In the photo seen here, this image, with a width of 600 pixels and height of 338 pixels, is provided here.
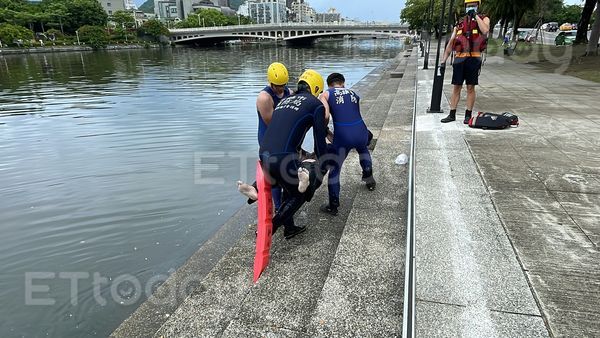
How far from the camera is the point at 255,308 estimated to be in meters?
2.63

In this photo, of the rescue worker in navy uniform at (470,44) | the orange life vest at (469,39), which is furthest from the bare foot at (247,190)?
the orange life vest at (469,39)

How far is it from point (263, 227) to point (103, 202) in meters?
4.12

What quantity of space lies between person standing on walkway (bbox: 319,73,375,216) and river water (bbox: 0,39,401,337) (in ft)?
6.71

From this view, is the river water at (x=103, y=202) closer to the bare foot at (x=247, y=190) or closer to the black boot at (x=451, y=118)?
the bare foot at (x=247, y=190)

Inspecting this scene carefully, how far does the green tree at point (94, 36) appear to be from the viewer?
6314 cm

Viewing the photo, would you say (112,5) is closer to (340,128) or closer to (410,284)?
(340,128)

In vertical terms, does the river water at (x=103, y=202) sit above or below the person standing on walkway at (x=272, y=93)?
below

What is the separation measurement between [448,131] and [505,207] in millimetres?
2807

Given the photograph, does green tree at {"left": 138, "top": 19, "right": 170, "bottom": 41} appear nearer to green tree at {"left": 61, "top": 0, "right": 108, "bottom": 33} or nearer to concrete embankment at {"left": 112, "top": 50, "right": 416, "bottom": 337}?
green tree at {"left": 61, "top": 0, "right": 108, "bottom": 33}

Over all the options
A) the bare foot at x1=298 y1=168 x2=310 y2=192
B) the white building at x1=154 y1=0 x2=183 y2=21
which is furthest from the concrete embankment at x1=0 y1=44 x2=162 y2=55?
the white building at x1=154 y1=0 x2=183 y2=21

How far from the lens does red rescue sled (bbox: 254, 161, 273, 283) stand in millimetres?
3162

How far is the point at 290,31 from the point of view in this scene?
7594 centimetres

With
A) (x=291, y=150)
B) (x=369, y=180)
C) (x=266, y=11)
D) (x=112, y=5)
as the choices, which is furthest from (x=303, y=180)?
(x=266, y=11)

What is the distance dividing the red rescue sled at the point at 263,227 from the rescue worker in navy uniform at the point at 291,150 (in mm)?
95
